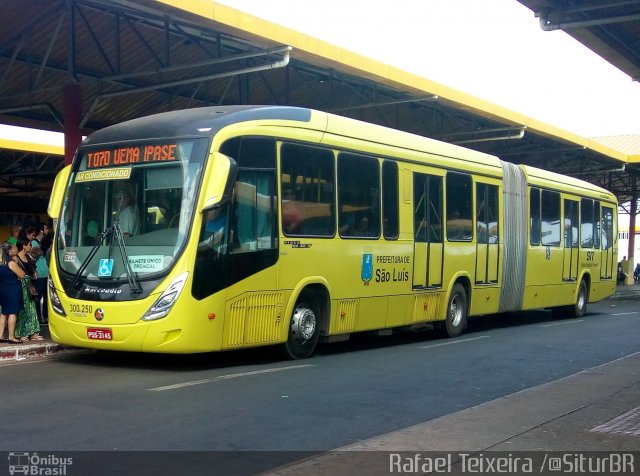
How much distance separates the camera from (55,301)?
1126cm

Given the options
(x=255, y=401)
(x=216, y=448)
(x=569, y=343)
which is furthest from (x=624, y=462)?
(x=569, y=343)

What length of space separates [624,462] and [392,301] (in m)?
7.78

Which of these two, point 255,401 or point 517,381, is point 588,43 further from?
point 255,401

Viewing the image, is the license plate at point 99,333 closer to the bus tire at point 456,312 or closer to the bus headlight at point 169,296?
the bus headlight at point 169,296

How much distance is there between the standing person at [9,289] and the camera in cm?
1225

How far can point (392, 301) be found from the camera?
14.2 meters

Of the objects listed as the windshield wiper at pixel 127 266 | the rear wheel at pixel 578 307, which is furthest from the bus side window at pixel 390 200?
the rear wheel at pixel 578 307

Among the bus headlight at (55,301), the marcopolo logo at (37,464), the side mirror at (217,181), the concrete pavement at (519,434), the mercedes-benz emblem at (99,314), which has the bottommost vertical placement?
the concrete pavement at (519,434)

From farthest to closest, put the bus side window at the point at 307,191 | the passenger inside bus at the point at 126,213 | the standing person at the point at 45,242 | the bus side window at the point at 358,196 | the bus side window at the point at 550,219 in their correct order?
the bus side window at the point at 550,219 → the standing person at the point at 45,242 → the bus side window at the point at 358,196 → the bus side window at the point at 307,191 → the passenger inside bus at the point at 126,213

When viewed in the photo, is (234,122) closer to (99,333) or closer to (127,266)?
(127,266)

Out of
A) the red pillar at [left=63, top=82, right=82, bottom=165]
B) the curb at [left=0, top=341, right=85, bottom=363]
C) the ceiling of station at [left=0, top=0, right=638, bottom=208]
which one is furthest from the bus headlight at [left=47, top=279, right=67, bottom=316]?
the red pillar at [left=63, top=82, right=82, bottom=165]

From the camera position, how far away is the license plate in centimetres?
1056

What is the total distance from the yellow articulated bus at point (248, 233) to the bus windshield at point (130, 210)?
18mm

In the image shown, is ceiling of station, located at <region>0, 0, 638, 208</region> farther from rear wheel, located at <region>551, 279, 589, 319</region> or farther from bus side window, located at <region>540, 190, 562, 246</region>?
rear wheel, located at <region>551, 279, 589, 319</region>
